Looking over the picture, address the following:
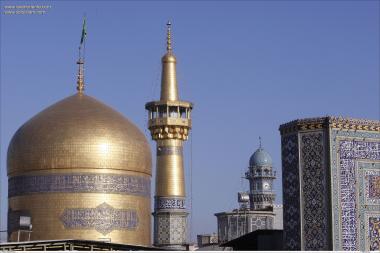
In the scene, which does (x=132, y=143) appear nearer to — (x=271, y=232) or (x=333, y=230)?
(x=271, y=232)

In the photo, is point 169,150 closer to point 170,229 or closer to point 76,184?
point 170,229

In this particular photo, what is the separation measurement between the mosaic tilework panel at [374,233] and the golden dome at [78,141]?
1128 centimetres

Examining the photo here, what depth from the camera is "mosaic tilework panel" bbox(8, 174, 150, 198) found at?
2588 cm

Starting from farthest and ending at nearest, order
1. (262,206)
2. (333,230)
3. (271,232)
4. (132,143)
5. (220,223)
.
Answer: (262,206) → (220,223) → (132,143) → (271,232) → (333,230)

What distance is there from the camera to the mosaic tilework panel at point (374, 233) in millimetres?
16641

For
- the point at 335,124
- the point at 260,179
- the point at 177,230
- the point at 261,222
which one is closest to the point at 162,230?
the point at 177,230

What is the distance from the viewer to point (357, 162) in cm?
1700

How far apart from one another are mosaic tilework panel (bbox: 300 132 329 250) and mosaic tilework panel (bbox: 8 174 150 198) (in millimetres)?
10239

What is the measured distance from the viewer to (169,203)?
28.2 m

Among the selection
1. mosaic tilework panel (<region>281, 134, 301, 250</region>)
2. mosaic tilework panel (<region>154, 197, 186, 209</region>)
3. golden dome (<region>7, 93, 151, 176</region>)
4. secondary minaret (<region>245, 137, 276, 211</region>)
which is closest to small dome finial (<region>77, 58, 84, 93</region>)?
golden dome (<region>7, 93, 151, 176</region>)

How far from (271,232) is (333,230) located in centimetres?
362

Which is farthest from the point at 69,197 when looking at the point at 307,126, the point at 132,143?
the point at 307,126

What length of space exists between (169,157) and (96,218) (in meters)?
3.95

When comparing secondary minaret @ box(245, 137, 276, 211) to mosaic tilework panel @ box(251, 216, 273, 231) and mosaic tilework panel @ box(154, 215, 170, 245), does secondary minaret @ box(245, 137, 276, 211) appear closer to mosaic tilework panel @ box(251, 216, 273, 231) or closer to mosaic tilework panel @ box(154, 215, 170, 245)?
mosaic tilework panel @ box(251, 216, 273, 231)
